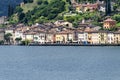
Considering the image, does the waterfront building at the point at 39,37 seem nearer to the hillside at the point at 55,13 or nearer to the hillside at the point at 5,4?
the hillside at the point at 55,13

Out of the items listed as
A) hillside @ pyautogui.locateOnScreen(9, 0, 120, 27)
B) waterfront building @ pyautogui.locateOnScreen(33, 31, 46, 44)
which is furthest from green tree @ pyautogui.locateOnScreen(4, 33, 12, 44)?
waterfront building @ pyautogui.locateOnScreen(33, 31, 46, 44)

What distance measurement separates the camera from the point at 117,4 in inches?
5128

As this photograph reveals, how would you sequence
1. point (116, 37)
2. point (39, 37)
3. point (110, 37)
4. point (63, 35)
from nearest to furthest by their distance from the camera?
point (110, 37) < point (116, 37) < point (63, 35) < point (39, 37)

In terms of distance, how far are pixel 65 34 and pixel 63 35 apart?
1.32 feet

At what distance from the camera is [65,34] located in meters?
121

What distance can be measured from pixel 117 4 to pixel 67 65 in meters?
67.4

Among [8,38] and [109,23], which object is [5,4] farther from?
[109,23]

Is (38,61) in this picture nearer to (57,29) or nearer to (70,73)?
(70,73)

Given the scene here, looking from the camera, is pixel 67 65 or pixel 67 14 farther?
pixel 67 14

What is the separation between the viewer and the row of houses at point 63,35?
116750 millimetres

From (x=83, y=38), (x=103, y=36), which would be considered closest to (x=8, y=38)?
(x=83, y=38)

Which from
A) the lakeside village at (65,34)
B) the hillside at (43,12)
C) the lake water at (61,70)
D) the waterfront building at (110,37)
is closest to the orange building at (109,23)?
the lakeside village at (65,34)

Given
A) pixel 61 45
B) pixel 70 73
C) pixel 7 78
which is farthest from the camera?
pixel 61 45

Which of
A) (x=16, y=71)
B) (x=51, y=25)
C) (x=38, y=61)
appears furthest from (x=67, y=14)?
(x=16, y=71)
